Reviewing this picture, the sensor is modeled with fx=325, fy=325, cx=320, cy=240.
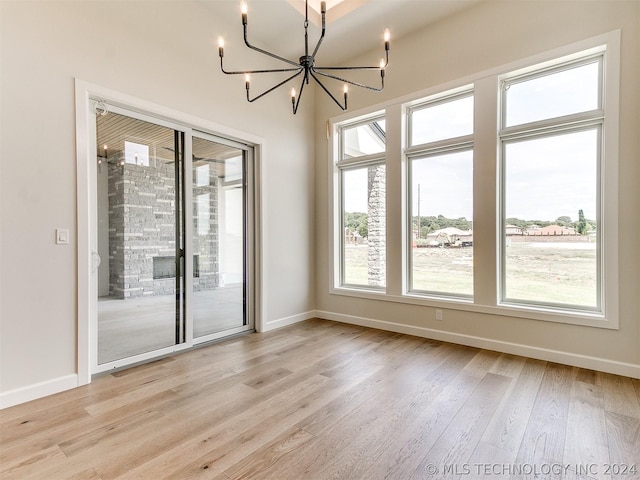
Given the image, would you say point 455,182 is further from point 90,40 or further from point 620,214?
point 90,40

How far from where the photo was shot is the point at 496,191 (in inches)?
135

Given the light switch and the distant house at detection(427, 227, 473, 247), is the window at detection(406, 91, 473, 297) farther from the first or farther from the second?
the light switch

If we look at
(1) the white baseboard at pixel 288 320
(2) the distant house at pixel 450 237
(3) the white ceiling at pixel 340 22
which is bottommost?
(1) the white baseboard at pixel 288 320

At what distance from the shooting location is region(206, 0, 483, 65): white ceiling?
11.5 feet

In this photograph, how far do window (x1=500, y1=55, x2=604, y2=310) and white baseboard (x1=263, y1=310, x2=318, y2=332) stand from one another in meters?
2.61

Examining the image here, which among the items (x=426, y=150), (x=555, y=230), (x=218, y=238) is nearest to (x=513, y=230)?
(x=555, y=230)

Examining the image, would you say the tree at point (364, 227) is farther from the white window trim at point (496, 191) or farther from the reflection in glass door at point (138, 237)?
the reflection in glass door at point (138, 237)

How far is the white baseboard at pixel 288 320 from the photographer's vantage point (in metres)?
4.31

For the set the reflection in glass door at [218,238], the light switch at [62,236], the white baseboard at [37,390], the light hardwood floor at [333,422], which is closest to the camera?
the light hardwood floor at [333,422]

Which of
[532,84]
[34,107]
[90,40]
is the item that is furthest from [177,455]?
[532,84]

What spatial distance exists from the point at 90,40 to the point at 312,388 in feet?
11.3

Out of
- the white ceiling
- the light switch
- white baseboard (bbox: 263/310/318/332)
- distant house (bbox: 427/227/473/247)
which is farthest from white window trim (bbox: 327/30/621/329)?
the light switch

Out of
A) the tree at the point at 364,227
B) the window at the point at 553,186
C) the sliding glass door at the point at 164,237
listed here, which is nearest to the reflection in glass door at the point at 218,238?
the sliding glass door at the point at 164,237

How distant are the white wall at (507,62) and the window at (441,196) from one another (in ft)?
0.87
